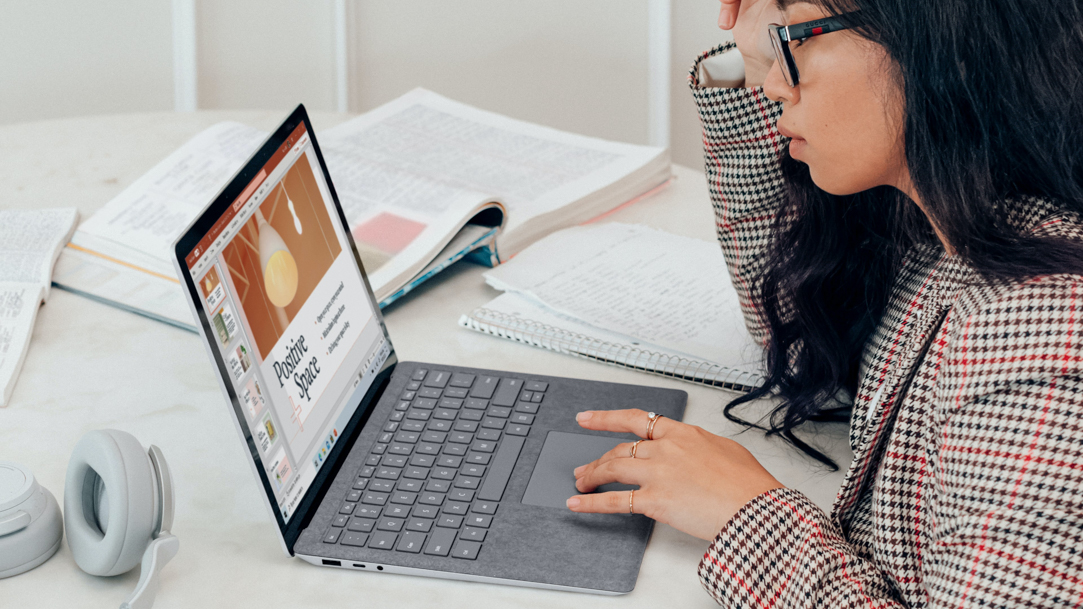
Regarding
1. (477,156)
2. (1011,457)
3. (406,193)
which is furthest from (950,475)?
(477,156)

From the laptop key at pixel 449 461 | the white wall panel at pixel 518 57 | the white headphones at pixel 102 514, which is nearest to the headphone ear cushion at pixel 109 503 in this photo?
the white headphones at pixel 102 514

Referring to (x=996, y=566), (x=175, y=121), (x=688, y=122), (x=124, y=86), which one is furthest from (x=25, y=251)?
(x=688, y=122)

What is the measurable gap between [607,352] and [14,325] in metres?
0.64

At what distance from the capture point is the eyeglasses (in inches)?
27.4

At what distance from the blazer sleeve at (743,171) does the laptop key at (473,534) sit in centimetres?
41

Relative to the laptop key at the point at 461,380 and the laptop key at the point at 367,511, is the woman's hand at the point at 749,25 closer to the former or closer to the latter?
the laptop key at the point at 461,380

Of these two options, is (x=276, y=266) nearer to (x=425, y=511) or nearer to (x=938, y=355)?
(x=425, y=511)

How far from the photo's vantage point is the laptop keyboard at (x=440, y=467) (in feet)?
2.53

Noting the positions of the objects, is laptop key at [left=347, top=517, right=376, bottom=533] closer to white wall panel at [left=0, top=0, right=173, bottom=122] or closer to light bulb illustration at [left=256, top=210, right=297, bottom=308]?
light bulb illustration at [left=256, top=210, right=297, bottom=308]

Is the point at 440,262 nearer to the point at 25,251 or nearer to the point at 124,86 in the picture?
the point at 25,251

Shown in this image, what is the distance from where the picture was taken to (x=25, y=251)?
1.24 meters

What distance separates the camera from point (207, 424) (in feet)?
3.11

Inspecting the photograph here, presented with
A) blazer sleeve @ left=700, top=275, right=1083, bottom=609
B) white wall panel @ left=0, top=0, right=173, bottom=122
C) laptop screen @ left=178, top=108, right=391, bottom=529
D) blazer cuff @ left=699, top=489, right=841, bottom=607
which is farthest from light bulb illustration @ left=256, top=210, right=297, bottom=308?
white wall panel @ left=0, top=0, right=173, bottom=122

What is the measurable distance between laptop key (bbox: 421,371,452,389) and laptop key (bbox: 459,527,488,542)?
0.75ft
